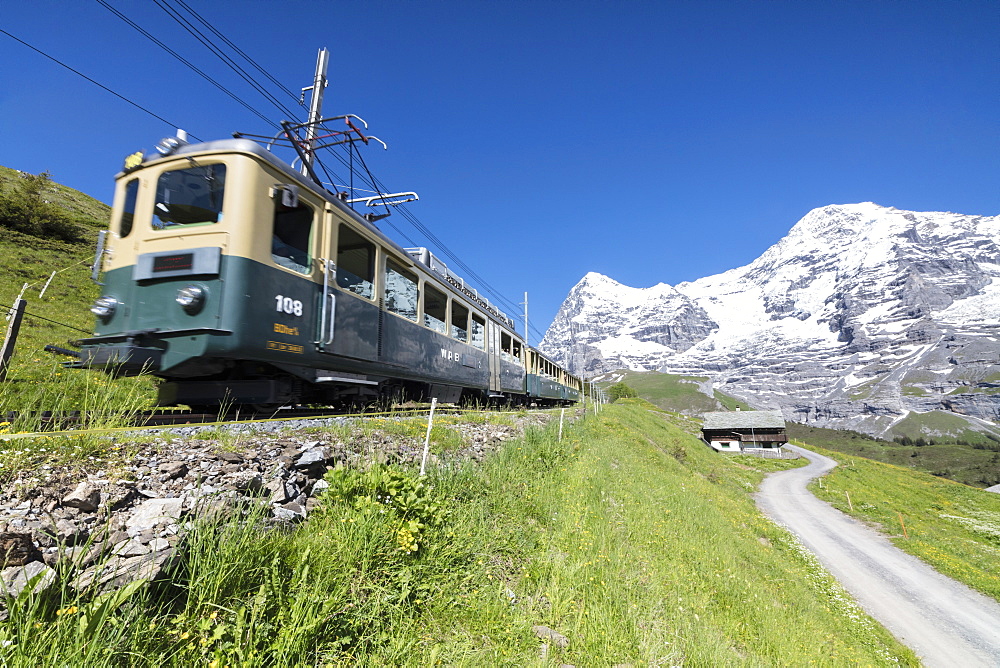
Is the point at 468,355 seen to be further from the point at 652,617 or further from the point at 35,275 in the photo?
→ the point at 35,275

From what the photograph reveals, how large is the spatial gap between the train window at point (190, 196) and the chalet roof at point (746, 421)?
81.7 m

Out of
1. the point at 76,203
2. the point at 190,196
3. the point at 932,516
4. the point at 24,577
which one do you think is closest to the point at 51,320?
the point at 190,196

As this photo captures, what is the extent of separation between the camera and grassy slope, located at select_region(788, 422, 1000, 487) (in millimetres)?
113812

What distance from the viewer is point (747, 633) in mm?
6641

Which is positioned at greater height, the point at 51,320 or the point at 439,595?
the point at 51,320

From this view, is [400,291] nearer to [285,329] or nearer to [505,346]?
[285,329]

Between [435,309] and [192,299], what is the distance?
240 inches

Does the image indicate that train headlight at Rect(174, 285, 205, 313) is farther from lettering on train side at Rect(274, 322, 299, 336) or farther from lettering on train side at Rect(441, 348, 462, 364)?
lettering on train side at Rect(441, 348, 462, 364)

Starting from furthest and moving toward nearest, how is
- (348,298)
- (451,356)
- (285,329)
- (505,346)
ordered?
(505,346) → (451,356) → (348,298) → (285,329)

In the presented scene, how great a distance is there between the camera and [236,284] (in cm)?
576

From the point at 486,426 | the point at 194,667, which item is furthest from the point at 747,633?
the point at 194,667

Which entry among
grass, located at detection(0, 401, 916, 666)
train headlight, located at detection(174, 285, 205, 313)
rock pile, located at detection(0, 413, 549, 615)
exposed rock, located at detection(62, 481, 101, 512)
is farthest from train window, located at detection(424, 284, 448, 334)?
exposed rock, located at detection(62, 481, 101, 512)

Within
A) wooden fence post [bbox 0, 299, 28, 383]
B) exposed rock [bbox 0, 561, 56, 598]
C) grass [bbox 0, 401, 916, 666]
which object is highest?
wooden fence post [bbox 0, 299, 28, 383]

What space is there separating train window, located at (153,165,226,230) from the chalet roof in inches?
3216
